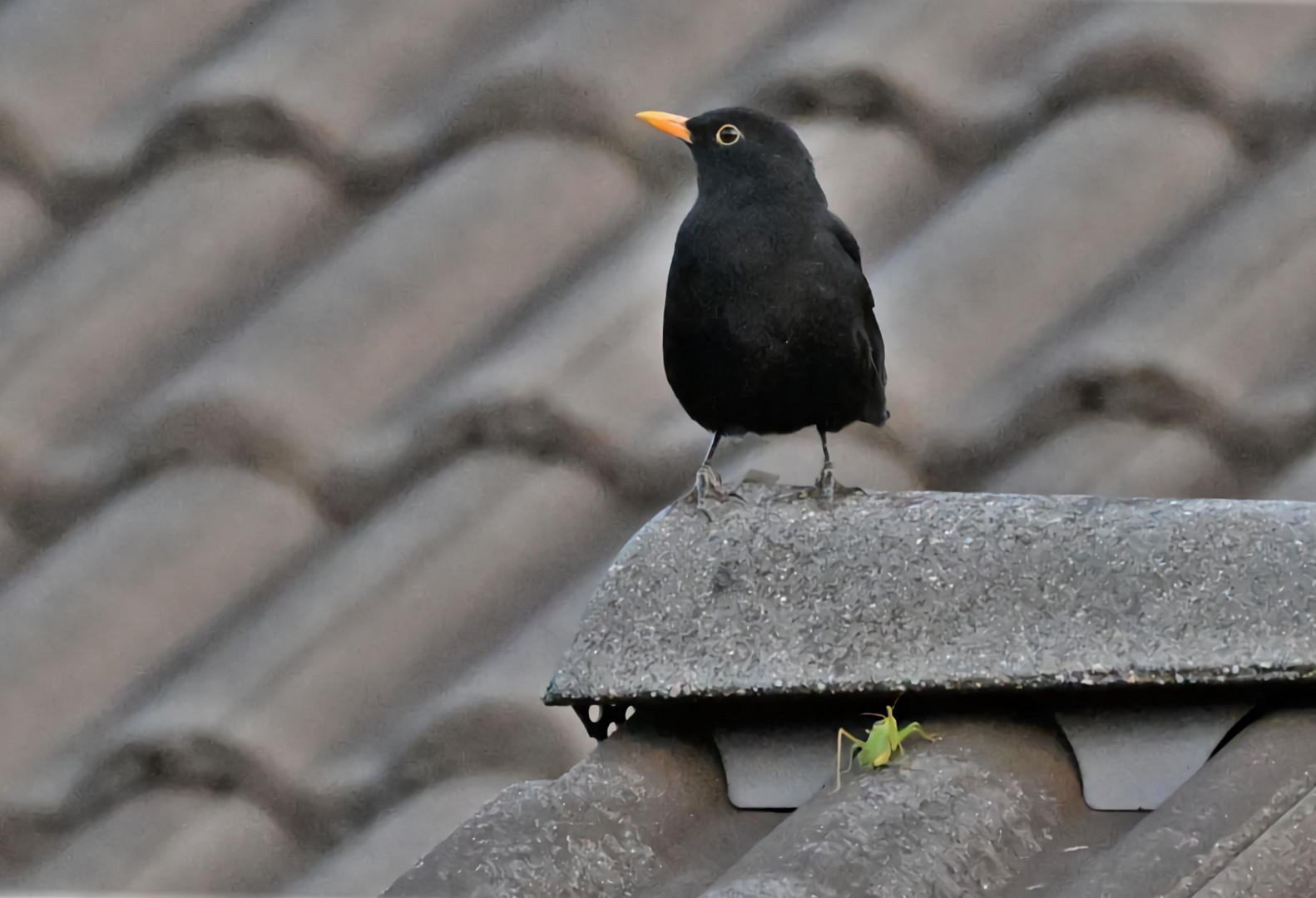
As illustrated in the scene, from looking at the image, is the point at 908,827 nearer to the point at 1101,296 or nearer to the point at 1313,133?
the point at 1101,296

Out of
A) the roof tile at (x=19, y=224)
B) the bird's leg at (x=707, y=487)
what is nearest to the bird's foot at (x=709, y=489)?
the bird's leg at (x=707, y=487)

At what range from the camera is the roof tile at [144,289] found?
1.70 metres

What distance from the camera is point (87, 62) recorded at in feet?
6.06

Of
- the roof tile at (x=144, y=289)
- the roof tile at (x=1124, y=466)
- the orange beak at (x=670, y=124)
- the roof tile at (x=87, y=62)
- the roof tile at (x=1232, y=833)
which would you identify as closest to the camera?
the roof tile at (x=1232, y=833)

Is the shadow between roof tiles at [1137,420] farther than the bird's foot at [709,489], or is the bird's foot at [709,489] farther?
the shadow between roof tiles at [1137,420]

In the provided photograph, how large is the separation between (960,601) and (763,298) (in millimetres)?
404

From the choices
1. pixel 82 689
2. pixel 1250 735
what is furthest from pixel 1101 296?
pixel 82 689

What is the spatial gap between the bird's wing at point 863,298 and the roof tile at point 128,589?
2.23 feet

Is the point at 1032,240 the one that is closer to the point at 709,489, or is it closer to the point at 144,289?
the point at 709,489

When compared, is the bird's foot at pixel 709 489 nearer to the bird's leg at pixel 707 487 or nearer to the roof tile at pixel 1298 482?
the bird's leg at pixel 707 487

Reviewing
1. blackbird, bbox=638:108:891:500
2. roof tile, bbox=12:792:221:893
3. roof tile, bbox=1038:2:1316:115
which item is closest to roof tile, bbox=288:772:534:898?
roof tile, bbox=12:792:221:893

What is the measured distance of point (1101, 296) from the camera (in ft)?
5.49

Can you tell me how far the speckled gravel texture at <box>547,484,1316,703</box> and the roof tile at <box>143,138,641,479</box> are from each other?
856mm

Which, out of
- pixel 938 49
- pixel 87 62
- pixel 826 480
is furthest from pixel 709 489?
Result: pixel 87 62
